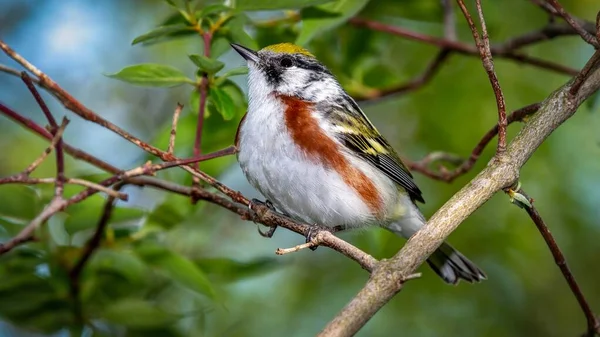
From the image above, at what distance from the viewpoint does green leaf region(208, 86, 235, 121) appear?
386cm

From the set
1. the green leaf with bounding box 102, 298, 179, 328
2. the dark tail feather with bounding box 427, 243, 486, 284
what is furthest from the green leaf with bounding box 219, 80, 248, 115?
the dark tail feather with bounding box 427, 243, 486, 284

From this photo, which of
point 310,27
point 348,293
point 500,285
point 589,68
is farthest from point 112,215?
point 500,285

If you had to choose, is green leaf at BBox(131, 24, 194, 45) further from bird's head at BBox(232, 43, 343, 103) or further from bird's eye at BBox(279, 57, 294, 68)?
bird's eye at BBox(279, 57, 294, 68)

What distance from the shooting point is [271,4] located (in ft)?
12.6

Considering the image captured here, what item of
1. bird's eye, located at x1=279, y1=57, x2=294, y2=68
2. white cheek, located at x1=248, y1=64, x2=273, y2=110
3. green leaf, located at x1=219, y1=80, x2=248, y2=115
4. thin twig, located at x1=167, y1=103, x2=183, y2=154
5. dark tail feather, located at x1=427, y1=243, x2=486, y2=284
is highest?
bird's eye, located at x1=279, y1=57, x2=294, y2=68

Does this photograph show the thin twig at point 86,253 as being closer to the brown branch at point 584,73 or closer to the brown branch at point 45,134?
the brown branch at point 45,134

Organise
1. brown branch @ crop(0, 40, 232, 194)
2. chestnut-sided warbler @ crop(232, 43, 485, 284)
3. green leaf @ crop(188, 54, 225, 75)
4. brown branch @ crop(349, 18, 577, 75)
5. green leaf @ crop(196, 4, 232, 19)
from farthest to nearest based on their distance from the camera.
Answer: brown branch @ crop(349, 18, 577, 75) < chestnut-sided warbler @ crop(232, 43, 485, 284) < green leaf @ crop(196, 4, 232, 19) < green leaf @ crop(188, 54, 225, 75) < brown branch @ crop(0, 40, 232, 194)

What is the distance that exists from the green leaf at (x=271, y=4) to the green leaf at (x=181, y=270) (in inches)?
52.2

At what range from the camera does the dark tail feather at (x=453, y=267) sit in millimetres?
4992

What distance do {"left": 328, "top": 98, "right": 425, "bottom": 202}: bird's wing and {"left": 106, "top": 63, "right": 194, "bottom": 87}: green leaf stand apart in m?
1.20

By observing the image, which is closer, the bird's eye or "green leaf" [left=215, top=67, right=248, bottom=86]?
"green leaf" [left=215, top=67, right=248, bottom=86]

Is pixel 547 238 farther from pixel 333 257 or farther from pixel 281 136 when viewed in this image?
pixel 333 257

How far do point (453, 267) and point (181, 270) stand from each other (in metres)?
1.97

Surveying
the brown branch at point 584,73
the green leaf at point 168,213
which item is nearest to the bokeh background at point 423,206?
the green leaf at point 168,213
